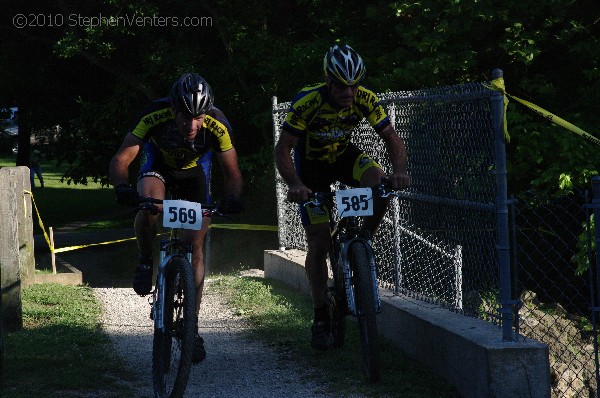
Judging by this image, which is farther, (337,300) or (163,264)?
(337,300)

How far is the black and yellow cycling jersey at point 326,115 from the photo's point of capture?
670 cm

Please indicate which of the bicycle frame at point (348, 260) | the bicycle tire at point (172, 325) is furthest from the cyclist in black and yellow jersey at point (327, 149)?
the bicycle tire at point (172, 325)

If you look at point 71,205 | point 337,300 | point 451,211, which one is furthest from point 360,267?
point 71,205

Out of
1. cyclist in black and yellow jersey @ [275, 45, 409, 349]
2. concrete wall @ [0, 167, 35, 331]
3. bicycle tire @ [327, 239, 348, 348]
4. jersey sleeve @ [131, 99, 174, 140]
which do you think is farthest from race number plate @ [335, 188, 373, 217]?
concrete wall @ [0, 167, 35, 331]

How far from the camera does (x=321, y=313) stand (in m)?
7.18

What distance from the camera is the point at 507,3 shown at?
17.3 meters

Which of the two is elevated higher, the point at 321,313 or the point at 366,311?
the point at 366,311

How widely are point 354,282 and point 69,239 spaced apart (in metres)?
21.7

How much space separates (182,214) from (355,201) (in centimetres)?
108

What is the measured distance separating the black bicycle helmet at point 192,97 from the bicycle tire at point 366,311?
126 cm

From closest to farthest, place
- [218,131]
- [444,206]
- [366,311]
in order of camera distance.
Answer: [366,311] → [218,131] → [444,206]

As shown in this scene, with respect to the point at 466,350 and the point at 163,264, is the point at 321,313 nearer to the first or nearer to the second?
the point at 466,350

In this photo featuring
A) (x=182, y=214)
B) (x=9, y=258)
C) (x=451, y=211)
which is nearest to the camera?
(x=182, y=214)

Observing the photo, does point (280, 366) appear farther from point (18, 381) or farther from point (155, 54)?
point (155, 54)
